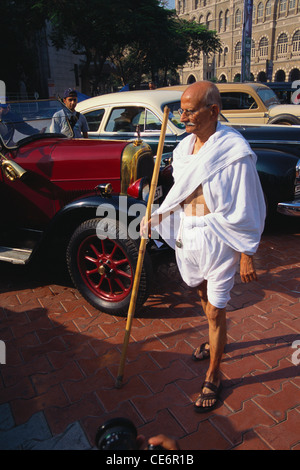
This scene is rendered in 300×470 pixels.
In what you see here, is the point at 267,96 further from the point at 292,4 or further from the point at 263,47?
the point at 263,47

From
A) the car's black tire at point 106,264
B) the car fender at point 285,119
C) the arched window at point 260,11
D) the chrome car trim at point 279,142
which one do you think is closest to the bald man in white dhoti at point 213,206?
the car's black tire at point 106,264

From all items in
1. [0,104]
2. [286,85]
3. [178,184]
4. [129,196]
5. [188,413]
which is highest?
[286,85]

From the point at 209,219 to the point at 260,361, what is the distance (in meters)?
1.29

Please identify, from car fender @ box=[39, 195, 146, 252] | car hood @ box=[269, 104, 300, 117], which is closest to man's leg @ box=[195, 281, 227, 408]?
car fender @ box=[39, 195, 146, 252]

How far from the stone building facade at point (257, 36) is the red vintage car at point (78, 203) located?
50542mm

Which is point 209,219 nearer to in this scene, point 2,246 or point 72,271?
point 72,271

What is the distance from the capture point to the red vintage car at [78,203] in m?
3.16

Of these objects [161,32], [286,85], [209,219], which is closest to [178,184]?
[209,219]

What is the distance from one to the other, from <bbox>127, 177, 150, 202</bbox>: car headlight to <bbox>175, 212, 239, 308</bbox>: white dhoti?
111 centimetres

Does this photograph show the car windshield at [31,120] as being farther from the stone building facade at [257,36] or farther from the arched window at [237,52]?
the arched window at [237,52]

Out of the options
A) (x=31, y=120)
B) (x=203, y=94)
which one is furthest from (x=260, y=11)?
(x=203, y=94)

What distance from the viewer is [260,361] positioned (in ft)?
8.84

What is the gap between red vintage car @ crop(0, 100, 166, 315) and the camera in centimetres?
316

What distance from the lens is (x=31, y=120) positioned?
13.0 feet
